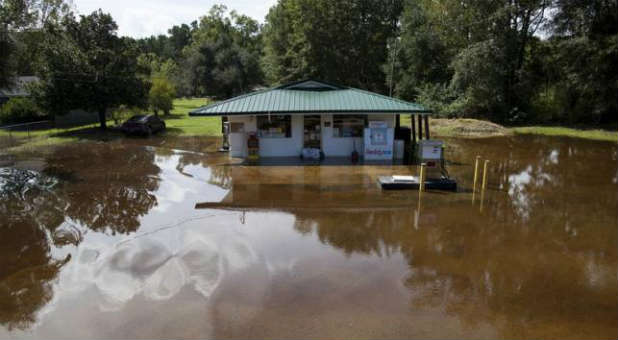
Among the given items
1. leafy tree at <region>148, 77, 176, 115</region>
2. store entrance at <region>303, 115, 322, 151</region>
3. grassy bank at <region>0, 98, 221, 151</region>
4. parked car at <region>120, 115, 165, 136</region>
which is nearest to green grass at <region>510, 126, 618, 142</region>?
store entrance at <region>303, 115, 322, 151</region>

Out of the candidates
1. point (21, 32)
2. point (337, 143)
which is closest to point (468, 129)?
point (337, 143)

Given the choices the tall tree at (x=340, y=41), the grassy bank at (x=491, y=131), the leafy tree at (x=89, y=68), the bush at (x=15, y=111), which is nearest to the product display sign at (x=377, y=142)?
the grassy bank at (x=491, y=131)

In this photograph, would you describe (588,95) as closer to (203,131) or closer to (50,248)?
(203,131)

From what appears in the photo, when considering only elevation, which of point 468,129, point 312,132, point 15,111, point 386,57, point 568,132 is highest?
point 386,57

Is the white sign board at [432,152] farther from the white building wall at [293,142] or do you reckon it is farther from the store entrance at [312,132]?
the store entrance at [312,132]

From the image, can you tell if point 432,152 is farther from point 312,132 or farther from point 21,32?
point 21,32

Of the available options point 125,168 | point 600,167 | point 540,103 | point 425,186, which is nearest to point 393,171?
point 425,186

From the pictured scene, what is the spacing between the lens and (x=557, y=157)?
19.4 metres

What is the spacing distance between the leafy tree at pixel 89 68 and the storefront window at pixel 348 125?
623 inches

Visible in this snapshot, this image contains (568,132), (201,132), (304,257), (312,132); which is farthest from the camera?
(568,132)

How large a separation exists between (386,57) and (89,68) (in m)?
30.7

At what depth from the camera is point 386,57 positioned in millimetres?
46719

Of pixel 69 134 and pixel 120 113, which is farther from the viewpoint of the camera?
pixel 120 113

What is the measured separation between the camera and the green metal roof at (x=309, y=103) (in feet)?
55.5
